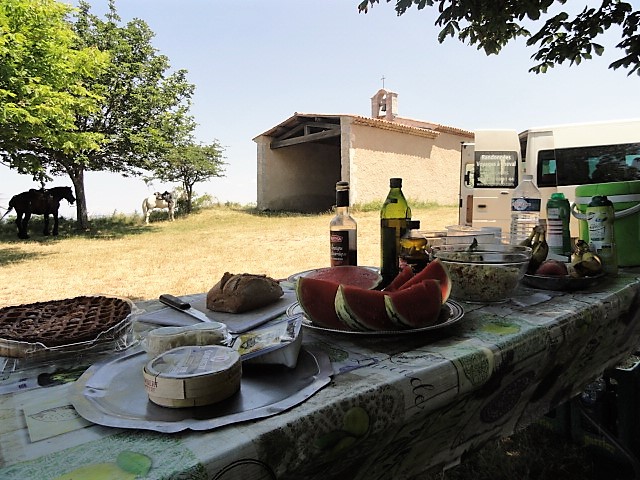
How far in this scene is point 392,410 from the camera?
2.43 feet

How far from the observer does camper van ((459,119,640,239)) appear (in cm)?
637

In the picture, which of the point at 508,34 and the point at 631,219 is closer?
the point at 631,219

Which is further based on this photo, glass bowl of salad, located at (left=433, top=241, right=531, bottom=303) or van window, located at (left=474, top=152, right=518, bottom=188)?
van window, located at (left=474, top=152, right=518, bottom=188)

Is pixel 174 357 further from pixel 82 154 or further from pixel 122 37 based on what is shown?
pixel 122 37

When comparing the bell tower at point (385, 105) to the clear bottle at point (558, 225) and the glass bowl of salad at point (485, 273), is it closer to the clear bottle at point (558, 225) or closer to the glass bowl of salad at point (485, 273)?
the clear bottle at point (558, 225)


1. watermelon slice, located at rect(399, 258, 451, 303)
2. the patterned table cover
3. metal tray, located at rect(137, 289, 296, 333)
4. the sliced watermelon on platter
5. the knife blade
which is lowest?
the patterned table cover

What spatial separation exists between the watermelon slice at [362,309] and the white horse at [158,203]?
16.2 m

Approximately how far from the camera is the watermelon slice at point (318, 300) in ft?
3.39

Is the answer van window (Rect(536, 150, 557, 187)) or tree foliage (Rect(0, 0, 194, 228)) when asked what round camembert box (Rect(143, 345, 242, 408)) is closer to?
van window (Rect(536, 150, 557, 187))

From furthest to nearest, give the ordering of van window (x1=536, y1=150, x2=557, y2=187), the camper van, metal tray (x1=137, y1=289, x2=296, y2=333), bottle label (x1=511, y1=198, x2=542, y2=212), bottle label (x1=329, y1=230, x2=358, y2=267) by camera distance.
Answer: van window (x1=536, y1=150, x2=557, y2=187), the camper van, bottle label (x1=511, y1=198, x2=542, y2=212), bottle label (x1=329, y1=230, x2=358, y2=267), metal tray (x1=137, y1=289, x2=296, y2=333)

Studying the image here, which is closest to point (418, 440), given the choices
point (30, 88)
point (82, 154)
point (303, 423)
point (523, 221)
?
point (303, 423)

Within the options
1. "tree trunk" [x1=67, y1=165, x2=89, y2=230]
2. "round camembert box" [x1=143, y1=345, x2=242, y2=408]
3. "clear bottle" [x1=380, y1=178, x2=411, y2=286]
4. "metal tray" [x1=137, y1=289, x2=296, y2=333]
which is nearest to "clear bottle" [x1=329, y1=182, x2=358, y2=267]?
"clear bottle" [x1=380, y1=178, x2=411, y2=286]

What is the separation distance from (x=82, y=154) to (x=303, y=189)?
8.22 meters

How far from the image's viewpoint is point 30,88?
930 centimetres
